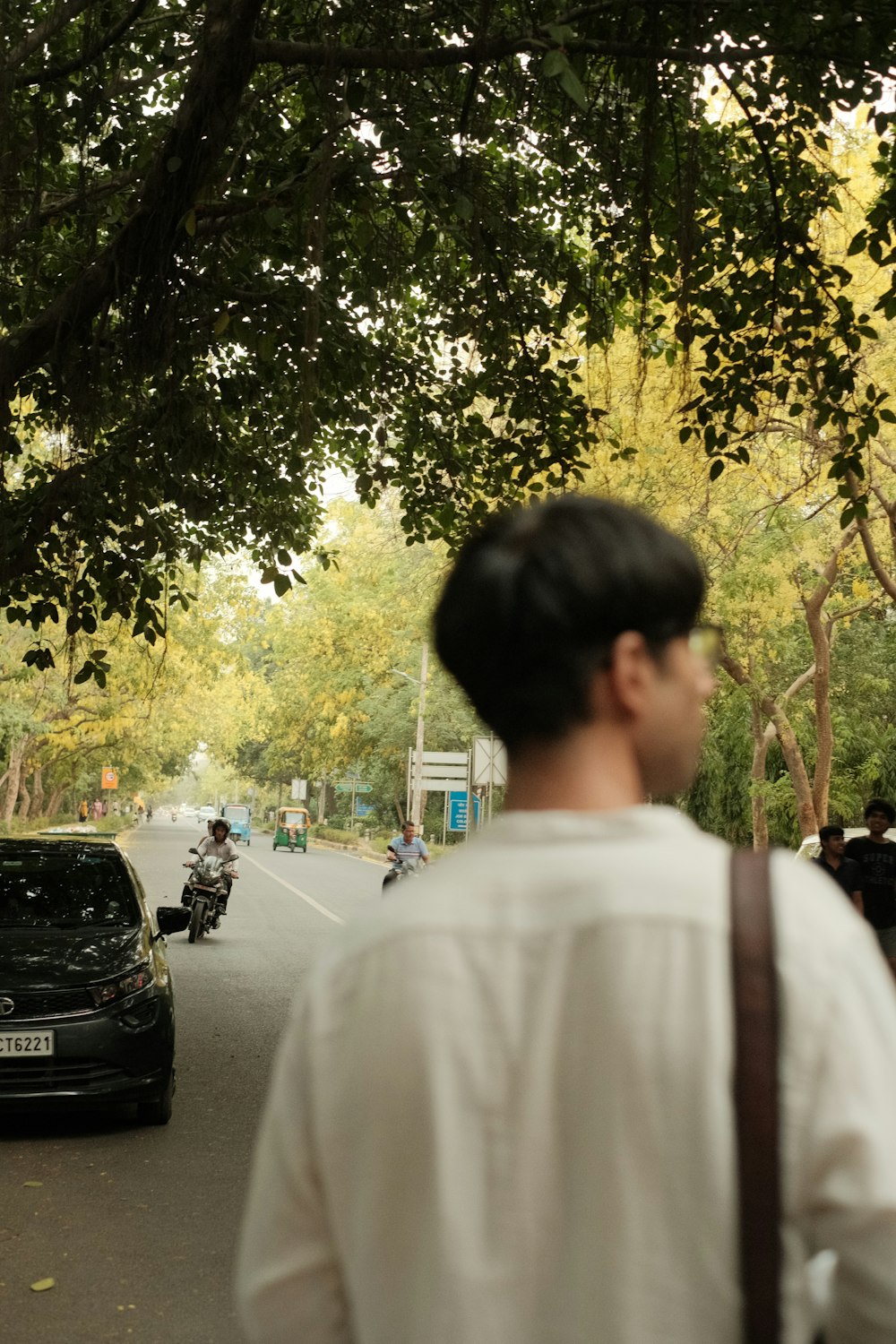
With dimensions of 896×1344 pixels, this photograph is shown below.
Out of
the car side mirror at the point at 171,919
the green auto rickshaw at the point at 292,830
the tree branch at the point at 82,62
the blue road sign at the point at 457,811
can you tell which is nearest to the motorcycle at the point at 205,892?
the car side mirror at the point at 171,919

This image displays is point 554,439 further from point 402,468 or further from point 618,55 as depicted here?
point 618,55

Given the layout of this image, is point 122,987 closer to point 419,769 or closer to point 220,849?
point 220,849

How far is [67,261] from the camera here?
35.9ft

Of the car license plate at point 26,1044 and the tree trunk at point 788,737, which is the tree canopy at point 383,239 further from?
the tree trunk at point 788,737

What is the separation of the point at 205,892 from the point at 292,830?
42155mm

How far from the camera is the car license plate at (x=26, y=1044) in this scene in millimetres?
7762

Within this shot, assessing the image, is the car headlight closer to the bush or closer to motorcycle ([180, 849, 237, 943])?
the bush

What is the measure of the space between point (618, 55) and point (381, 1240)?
615 centimetres

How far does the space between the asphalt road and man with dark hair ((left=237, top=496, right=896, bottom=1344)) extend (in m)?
4.00

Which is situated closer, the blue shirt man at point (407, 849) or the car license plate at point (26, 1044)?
the car license plate at point (26, 1044)

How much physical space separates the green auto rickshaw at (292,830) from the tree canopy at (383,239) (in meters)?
48.0

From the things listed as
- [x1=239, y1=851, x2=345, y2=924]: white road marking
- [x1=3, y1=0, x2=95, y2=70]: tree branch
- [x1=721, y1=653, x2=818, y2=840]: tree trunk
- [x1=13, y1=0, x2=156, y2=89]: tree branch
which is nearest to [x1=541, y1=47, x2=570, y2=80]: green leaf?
[x1=13, y1=0, x2=156, y2=89]: tree branch

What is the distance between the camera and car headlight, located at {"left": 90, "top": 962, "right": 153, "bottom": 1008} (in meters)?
8.02

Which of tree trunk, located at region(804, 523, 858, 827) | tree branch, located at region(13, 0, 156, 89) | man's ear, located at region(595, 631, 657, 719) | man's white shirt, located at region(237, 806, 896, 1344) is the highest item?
tree branch, located at region(13, 0, 156, 89)
